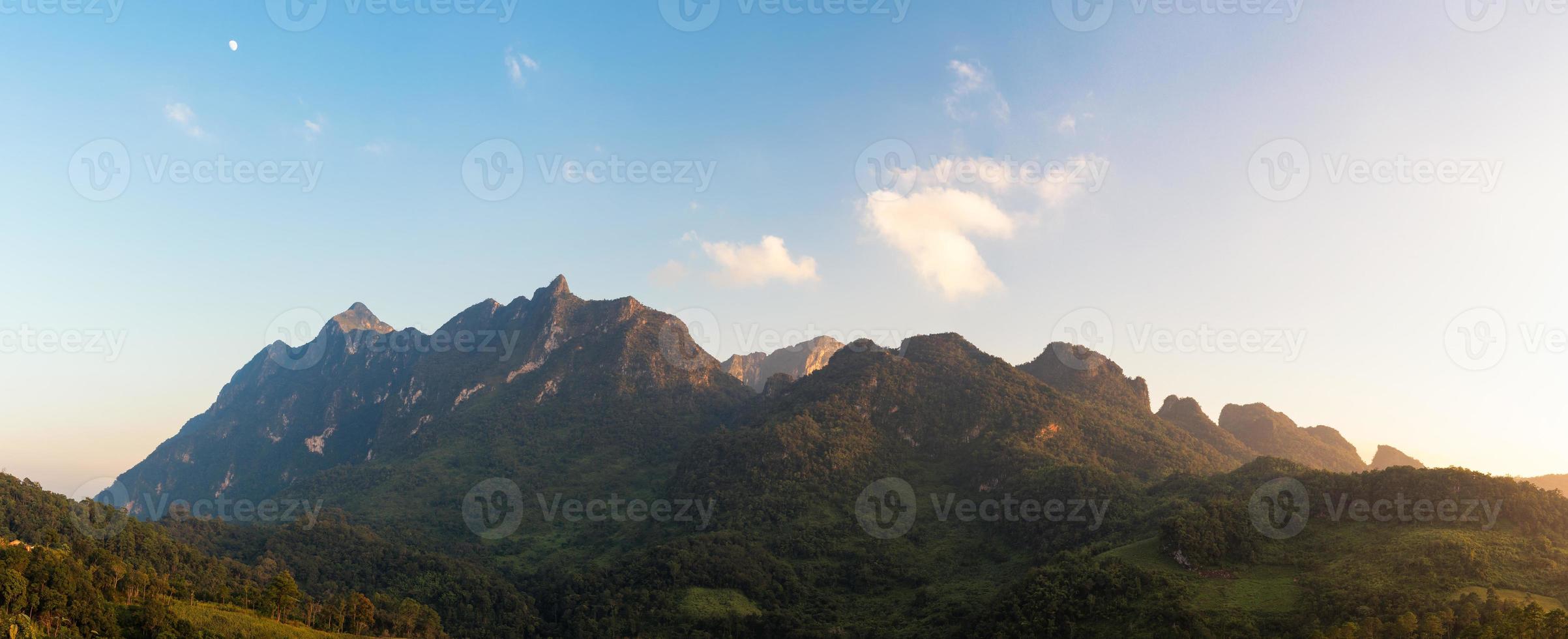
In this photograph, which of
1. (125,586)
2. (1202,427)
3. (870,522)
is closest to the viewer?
(125,586)

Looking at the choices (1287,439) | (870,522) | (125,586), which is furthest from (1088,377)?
(125,586)

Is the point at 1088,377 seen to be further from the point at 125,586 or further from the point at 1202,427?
the point at 125,586

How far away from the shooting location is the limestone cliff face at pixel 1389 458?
181 meters

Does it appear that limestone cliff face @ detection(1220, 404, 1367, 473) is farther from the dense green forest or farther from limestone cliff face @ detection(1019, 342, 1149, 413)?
the dense green forest

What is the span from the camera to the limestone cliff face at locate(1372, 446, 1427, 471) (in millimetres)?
181000

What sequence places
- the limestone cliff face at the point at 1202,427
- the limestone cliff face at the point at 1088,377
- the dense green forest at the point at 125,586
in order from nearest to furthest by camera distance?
the dense green forest at the point at 125,586, the limestone cliff face at the point at 1202,427, the limestone cliff face at the point at 1088,377

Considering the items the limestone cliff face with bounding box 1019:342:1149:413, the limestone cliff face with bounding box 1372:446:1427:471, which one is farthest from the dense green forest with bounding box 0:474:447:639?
the limestone cliff face with bounding box 1372:446:1427:471

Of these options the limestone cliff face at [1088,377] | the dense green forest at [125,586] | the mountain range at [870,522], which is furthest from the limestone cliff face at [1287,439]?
the dense green forest at [125,586]

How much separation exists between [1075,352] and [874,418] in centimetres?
6150

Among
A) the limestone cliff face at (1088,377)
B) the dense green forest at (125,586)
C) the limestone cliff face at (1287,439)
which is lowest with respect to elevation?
the dense green forest at (125,586)

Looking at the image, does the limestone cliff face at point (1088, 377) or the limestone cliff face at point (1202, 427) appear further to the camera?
the limestone cliff face at point (1088, 377)

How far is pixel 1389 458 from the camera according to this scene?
7215 inches

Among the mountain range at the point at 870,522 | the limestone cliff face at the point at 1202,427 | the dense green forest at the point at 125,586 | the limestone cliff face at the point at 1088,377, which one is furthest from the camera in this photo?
the limestone cliff face at the point at 1088,377

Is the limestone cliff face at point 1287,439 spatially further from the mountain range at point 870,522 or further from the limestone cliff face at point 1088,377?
the limestone cliff face at point 1088,377
